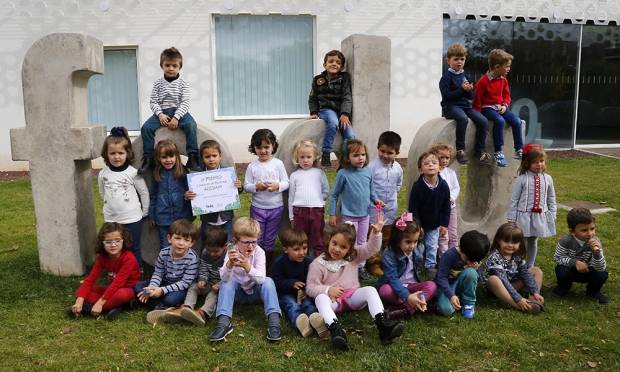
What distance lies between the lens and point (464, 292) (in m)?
4.93

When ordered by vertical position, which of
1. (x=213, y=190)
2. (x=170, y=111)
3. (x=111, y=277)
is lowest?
(x=111, y=277)

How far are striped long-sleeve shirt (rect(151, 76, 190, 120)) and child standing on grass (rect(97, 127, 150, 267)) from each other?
47 centimetres

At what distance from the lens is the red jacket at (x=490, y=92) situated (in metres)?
6.48

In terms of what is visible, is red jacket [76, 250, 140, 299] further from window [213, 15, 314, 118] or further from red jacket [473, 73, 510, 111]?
window [213, 15, 314, 118]

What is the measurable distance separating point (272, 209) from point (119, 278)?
1589 millimetres

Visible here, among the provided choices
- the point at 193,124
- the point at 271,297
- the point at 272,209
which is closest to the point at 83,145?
the point at 193,124

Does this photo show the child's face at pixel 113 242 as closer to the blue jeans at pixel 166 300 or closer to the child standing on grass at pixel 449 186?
the blue jeans at pixel 166 300

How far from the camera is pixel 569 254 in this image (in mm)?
5332

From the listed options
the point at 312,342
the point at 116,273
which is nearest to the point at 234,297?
the point at 312,342

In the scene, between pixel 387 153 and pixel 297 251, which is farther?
pixel 387 153

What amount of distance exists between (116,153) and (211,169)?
2.98 feet

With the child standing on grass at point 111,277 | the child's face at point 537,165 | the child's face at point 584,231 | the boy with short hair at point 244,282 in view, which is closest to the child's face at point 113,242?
the child standing on grass at point 111,277

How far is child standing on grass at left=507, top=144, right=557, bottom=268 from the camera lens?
18.5ft

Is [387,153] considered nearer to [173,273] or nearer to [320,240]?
[320,240]
